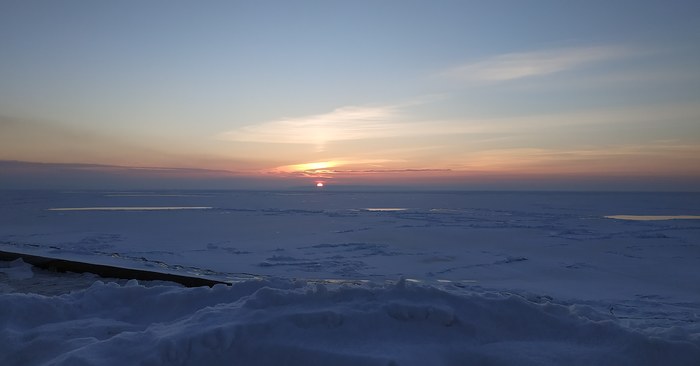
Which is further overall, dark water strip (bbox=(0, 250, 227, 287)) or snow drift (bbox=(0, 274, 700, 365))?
dark water strip (bbox=(0, 250, 227, 287))

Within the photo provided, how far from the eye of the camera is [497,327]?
2857 mm

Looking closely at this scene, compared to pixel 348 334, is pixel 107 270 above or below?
below

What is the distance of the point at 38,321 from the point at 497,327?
3100mm

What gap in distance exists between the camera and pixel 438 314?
2875 millimetres

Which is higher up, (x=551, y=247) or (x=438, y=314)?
(x=438, y=314)

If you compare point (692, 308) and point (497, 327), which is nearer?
point (497, 327)

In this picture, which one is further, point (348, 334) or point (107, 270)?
point (107, 270)

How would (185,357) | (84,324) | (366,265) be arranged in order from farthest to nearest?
(366,265)
(84,324)
(185,357)

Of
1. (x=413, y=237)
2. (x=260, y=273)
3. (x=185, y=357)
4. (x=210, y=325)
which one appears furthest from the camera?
(x=413, y=237)

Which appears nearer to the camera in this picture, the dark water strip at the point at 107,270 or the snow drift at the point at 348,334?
the snow drift at the point at 348,334

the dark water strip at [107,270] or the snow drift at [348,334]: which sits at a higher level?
the snow drift at [348,334]

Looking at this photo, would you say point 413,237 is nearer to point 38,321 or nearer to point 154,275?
point 154,275

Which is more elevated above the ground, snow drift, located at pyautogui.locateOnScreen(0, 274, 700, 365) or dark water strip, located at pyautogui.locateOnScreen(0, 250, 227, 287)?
snow drift, located at pyautogui.locateOnScreen(0, 274, 700, 365)

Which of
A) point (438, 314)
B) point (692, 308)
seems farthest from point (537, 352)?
point (692, 308)
